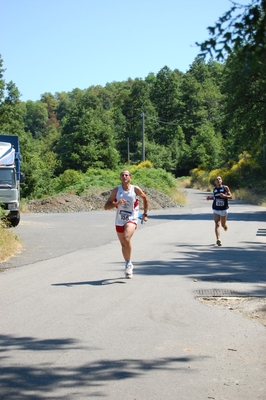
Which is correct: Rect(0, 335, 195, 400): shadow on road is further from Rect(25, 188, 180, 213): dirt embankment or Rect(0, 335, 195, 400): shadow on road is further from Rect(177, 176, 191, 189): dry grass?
Rect(177, 176, 191, 189): dry grass

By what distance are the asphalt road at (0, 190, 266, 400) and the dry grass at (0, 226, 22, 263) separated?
1.10ft

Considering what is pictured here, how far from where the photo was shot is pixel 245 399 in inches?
217

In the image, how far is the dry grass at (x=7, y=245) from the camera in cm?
1482

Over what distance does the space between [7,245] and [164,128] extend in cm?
10261

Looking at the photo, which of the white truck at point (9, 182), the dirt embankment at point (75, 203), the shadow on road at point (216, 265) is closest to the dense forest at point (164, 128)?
the shadow on road at point (216, 265)

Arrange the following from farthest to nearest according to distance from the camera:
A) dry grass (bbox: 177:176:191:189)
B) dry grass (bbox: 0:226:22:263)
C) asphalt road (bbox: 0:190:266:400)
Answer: dry grass (bbox: 177:176:191:189)
dry grass (bbox: 0:226:22:263)
asphalt road (bbox: 0:190:266:400)

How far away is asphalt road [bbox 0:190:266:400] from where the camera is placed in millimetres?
5832

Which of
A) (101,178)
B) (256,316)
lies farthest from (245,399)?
(101,178)

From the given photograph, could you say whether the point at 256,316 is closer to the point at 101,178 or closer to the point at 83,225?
the point at 83,225

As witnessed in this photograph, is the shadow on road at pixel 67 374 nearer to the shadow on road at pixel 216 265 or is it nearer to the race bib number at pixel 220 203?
the shadow on road at pixel 216 265

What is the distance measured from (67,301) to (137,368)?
3505 mm

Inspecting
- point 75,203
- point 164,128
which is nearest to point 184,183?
point 164,128

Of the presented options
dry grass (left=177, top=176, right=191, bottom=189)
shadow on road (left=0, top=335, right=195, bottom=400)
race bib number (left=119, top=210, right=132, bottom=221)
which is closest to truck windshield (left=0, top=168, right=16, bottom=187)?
race bib number (left=119, top=210, right=132, bottom=221)

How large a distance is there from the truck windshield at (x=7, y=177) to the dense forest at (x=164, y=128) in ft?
29.3
